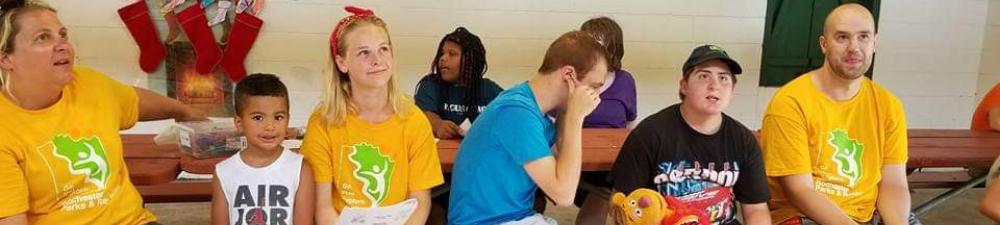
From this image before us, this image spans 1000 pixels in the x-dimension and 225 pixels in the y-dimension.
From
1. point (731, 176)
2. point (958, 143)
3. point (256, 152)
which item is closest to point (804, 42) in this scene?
point (958, 143)

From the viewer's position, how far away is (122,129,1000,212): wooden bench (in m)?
2.48

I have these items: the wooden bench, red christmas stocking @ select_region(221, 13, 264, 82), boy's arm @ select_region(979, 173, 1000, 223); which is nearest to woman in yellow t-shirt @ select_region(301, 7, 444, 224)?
the wooden bench

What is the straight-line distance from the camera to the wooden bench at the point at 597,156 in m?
2.48

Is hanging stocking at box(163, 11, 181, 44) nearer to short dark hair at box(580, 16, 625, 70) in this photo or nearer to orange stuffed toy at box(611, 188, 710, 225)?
short dark hair at box(580, 16, 625, 70)

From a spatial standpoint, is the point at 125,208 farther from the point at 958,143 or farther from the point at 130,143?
the point at 958,143

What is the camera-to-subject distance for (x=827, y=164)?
2.65 m

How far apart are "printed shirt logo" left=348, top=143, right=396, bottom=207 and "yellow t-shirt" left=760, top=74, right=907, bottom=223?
1385mm

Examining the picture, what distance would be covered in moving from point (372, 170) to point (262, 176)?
359 millimetres

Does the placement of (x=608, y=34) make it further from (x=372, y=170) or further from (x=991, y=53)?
(x=991, y=53)

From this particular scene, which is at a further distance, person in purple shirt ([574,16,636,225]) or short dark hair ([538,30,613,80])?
person in purple shirt ([574,16,636,225])

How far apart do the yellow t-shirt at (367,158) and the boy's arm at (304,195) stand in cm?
2

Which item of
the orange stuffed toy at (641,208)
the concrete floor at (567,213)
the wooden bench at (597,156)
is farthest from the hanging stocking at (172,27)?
the orange stuffed toy at (641,208)

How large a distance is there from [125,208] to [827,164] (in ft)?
8.04

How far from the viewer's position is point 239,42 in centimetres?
436
